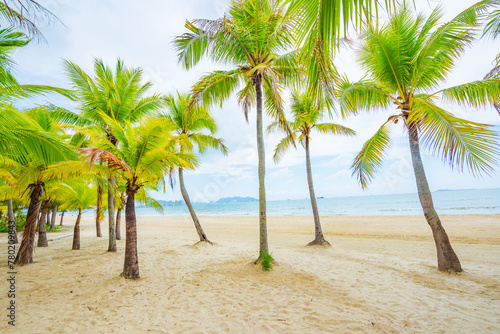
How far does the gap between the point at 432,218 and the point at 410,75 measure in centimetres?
372

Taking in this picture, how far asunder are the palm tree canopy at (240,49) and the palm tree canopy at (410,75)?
1997mm

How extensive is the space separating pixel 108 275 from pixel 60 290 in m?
1.08

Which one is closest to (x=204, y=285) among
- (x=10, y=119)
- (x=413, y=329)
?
(x=413, y=329)

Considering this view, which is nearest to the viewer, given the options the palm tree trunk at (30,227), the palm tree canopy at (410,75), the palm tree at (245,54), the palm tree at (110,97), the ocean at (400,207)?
the palm tree canopy at (410,75)

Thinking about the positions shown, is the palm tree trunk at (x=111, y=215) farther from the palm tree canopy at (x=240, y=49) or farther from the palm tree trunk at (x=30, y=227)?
the palm tree canopy at (x=240, y=49)

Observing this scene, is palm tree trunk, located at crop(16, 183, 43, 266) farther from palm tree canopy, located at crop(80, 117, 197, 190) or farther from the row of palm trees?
palm tree canopy, located at crop(80, 117, 197, 190)

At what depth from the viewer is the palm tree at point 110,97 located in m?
8.52

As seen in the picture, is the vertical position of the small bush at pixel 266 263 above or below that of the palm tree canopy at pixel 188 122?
below

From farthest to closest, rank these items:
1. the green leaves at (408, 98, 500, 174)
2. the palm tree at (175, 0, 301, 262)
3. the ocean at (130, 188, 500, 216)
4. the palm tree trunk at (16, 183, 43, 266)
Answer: the ocean at (130, 188, 500, 216)
the palm tree trunk at (16, 183, 43, 266)
the palm tree at (175, 0, 301, 262)
the green leaves at (408, 98, 500, 174)

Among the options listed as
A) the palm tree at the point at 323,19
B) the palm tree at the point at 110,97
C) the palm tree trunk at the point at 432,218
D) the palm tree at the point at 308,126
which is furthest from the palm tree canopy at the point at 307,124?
the palm tree at the point at 323,19

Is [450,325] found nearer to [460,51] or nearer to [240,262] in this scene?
[240,262]

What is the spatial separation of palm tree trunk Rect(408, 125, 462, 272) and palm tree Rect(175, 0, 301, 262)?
3.60 metres

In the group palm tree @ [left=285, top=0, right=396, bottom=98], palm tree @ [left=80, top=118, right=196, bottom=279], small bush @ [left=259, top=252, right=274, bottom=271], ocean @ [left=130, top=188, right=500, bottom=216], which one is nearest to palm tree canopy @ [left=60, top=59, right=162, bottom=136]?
palm tree @ [left=80, top=118, right=196, bottom=279]

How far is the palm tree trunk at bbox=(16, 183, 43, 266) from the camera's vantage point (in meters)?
6.83
